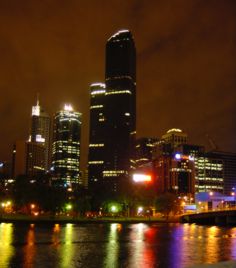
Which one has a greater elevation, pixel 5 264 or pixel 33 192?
pixel 33 192

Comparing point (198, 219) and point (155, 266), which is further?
point (198, 219)

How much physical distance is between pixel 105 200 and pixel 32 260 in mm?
126992

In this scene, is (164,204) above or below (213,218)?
above

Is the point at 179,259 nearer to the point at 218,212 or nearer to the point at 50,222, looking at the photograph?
the point at 50,222

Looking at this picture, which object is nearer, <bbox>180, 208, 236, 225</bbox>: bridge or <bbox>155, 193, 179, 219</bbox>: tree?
<bbox>180, 208, 236, 225</bbox>: bridge

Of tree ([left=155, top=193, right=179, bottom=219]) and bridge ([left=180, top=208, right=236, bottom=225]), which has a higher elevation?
tree ([left=155, top=193, right=179, bottom=219])

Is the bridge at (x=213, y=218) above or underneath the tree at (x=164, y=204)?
underneath

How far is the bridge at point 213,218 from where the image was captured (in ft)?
529

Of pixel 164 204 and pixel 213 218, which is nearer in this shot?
pixel 213 218

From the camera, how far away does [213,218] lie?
170 metres

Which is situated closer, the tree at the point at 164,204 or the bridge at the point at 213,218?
the bridge at the point at 213,218

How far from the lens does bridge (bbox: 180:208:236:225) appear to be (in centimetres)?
16125

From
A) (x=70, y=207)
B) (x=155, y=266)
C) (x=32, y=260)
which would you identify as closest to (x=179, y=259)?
(x=155, y=266)

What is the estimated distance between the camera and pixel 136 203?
6875 inches
